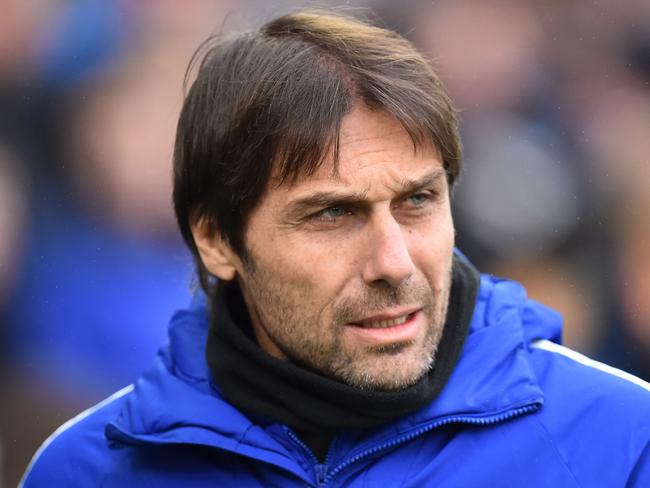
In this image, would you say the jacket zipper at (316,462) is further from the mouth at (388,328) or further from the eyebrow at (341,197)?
the eyebrow at (341,197)

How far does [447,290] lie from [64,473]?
99 centimetres

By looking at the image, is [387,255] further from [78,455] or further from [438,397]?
[78,455]

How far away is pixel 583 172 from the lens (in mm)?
4012

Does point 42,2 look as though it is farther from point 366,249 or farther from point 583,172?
point 366,249

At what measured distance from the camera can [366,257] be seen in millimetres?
2080

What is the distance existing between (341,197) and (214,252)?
0.49 metres

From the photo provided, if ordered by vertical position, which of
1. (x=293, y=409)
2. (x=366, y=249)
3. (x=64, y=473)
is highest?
(x=366, y=249)

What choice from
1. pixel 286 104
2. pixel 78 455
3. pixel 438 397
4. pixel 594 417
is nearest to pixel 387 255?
pixel 438 397

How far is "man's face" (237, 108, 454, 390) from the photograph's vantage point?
2.06 metres

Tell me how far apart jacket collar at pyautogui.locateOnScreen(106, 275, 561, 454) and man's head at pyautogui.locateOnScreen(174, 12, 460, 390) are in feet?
0.31

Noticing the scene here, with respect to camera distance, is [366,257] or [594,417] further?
[366,257]

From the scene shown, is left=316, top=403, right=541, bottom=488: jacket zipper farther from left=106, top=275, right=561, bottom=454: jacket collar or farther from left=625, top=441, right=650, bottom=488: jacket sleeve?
left=625, top=441, right=650, bottom=488: jacket sleeve

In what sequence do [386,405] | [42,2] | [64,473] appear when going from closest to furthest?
1. [386,405]
2. [64,473]
3. [42,2]

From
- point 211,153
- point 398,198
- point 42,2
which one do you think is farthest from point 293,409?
point 42,2
